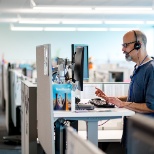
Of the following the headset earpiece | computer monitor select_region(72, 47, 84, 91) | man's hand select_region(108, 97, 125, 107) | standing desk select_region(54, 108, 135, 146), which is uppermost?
the headset earpiece

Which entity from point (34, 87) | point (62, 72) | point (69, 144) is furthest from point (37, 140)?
point (69, 144)

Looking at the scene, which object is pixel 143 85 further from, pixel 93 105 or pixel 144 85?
pixel 93 105

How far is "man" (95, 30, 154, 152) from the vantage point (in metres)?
2.79

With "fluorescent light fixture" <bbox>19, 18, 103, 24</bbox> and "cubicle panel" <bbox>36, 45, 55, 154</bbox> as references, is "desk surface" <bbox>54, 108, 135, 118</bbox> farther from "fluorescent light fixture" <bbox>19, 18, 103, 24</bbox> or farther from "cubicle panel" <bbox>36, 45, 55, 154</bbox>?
"fluorescent light fixture" <bbox>19, 18, 103, 24</bbox>

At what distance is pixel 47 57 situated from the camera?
9.17ft

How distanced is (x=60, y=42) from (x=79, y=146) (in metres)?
13.8

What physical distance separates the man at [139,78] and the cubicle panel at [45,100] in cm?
50

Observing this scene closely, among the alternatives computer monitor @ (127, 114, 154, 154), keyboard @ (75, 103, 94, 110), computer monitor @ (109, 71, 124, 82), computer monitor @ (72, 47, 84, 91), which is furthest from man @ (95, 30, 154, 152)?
computer monitor @ (109, 71, 124, 82)

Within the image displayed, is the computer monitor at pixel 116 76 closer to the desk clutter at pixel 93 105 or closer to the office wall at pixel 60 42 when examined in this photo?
the desk clutter at pixel 93 105

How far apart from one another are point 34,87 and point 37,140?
51 cm

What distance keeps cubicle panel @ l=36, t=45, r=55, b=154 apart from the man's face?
65 cm

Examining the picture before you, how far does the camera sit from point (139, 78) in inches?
113

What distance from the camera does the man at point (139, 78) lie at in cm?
279

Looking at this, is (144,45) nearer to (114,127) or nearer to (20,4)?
(114,127)
